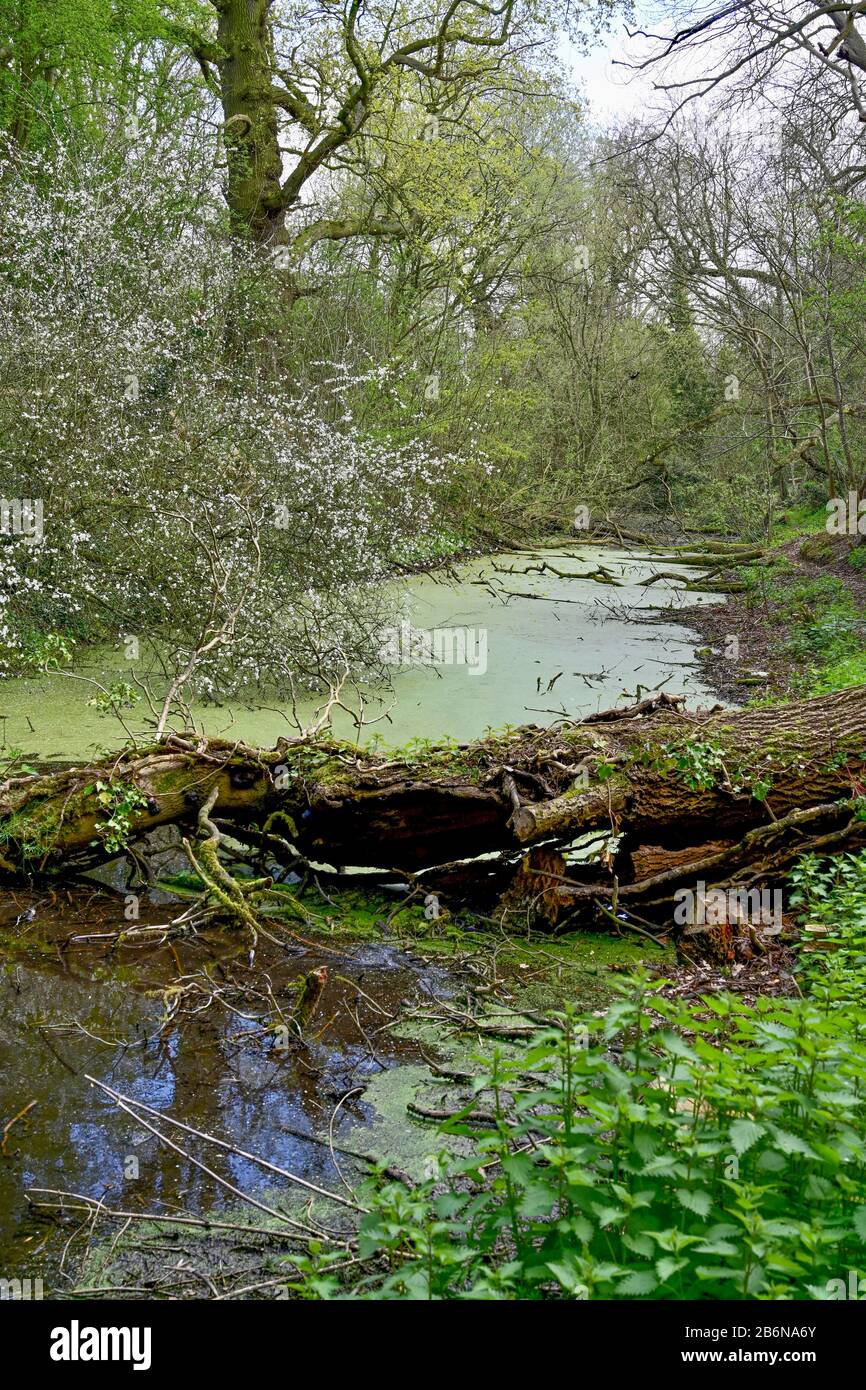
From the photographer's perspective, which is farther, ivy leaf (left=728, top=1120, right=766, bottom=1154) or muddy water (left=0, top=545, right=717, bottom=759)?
muddy water (left=0, top=545, right=717, bottom=759)

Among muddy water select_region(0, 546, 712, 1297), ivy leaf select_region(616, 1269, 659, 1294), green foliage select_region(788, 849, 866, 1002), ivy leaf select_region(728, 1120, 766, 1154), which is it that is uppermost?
ivy leaf select_region(728, 1120, 766, 1154)

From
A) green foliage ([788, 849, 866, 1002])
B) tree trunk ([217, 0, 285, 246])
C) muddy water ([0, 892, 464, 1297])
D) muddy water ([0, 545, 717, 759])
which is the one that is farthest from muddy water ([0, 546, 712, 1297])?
tree trunk ([217, 0, 285, 246])

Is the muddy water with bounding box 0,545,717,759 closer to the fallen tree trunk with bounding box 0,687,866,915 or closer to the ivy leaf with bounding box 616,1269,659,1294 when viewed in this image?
the fallen tree trunk with bounding box 0,687,866,915

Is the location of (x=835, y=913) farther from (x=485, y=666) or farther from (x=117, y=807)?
(x=485, y=666)

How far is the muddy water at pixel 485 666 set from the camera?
7.86 metres

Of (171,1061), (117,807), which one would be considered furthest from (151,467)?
(171,1061)

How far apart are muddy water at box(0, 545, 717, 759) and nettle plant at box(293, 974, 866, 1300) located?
4.95 metres

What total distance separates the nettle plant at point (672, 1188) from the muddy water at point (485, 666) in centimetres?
495

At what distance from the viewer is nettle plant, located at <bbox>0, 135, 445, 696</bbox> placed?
8594 mm

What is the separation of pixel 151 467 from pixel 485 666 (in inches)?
137

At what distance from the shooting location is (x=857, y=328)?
15820 mm

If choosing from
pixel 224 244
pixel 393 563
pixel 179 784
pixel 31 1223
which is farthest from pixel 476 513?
pixel 31 1223

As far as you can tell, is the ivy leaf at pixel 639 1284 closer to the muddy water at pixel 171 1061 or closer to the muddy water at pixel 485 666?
the muddy water at pixel 171 1061

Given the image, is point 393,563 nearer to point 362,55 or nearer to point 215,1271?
point 362,55
